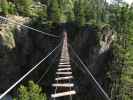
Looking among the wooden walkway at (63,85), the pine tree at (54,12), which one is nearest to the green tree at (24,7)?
the pine tree at (54,12)

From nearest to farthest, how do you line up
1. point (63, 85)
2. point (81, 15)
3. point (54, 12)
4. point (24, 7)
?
point (63, 85) < point (81, 15) < point (54, 12) < point (24, 7)

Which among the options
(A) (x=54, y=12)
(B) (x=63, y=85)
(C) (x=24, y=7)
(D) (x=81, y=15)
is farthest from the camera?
(C) (x=24, y=7)

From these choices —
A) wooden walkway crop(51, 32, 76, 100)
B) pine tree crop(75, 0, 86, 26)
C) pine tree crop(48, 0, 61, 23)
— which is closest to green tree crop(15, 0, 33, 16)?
pine tree crop(48, 0, 61, 23)

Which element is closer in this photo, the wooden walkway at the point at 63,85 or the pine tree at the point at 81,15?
the wooden walkway at the point at 63,85

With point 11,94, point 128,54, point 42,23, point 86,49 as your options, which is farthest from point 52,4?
point 128,54

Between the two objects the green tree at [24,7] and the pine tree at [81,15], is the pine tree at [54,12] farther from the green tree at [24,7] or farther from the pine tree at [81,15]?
the green tree at [24,7]

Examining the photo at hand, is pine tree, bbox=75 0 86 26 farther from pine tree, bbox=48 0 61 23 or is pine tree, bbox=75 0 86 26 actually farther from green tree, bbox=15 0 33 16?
green tree, bbox=15 0 33 16

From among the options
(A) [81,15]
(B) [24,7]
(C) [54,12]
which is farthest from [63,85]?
(B) [24,7]

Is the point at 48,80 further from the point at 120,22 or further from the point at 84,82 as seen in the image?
the point at 120,22

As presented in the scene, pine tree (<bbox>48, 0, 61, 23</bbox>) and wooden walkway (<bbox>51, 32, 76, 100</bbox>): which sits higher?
pine tree (<bbox>48, 0, 61, 23</bbox>)

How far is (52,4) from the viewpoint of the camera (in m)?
68.5

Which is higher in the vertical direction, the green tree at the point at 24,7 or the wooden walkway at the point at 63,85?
the green tree at the point at 24,7

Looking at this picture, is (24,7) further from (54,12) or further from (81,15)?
(81,15)

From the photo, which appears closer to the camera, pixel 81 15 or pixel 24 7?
pixel 81 15
